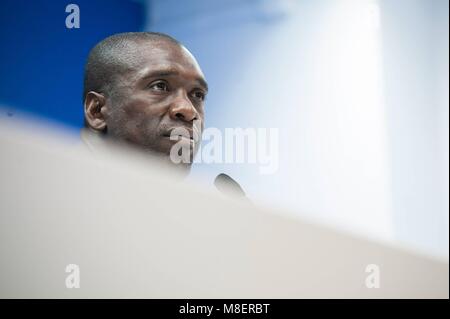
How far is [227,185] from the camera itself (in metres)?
1.40

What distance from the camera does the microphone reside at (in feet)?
4.60

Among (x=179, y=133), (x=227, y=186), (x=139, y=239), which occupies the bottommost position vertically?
(x=139, y=239)

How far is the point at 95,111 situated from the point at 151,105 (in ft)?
0.49

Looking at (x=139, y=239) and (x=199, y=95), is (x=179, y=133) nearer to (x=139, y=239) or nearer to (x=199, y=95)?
(x=199, y=95)

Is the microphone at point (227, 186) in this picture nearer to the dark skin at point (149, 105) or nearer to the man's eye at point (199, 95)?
the dark skin at point (149, 105)

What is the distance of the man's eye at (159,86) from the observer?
1360mm

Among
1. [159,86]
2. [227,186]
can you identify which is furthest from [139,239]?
[159,86]

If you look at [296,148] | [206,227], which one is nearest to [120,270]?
[206,227]

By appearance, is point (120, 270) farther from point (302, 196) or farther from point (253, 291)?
point (302, 196)

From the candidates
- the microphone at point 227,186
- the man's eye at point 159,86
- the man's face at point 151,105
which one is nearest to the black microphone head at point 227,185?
the microphone at point 227,186

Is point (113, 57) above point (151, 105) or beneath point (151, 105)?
above

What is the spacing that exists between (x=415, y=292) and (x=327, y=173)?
A: 39cm
